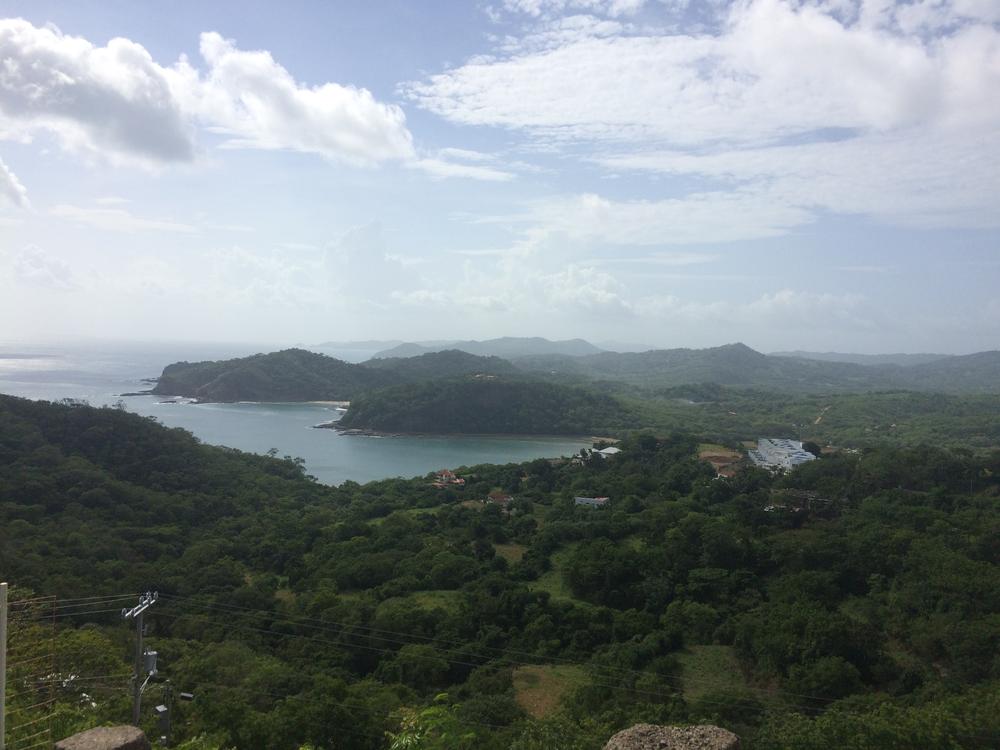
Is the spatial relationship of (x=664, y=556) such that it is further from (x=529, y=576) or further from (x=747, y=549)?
(x=529, y=576)

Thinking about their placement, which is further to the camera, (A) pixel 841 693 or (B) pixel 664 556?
(B) pixel 664 556

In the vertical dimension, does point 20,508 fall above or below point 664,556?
above

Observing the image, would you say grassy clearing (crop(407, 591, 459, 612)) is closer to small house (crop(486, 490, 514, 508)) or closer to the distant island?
Result: small house (crop(486, 490, 514, 508))

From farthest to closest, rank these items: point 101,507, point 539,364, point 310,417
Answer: point 539,364
point 310,417
point 101,507

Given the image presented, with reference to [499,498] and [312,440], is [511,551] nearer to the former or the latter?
[499,498]

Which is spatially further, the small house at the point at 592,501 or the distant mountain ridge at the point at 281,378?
the distant mountain ridge at the point at 281,378

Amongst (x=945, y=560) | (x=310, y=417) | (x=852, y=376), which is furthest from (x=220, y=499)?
(x=852, y=376)

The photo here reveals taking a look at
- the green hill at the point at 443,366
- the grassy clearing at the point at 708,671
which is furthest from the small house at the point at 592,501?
the green hill at the point at 443,366

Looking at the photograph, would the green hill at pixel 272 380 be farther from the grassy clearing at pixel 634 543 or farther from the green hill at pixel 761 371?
the grassy clearing at pixel 634 543
